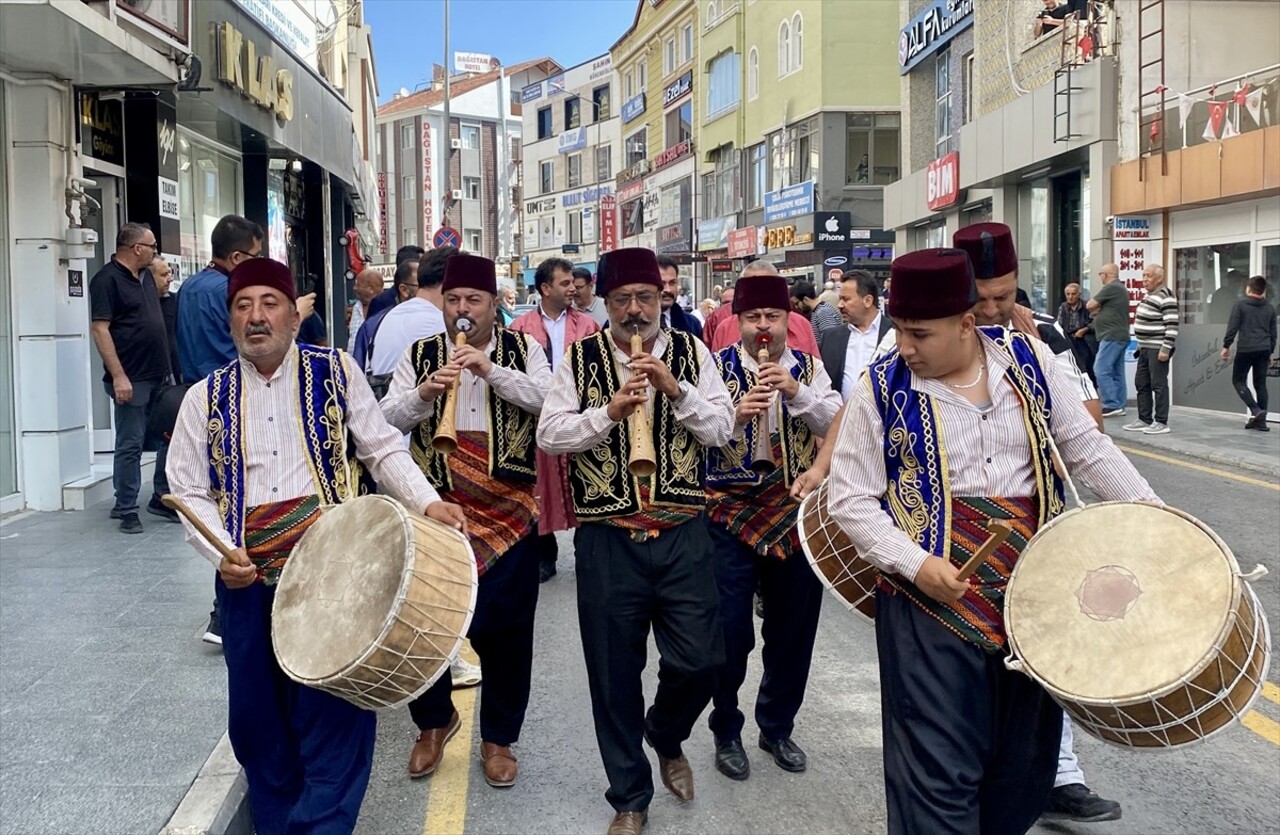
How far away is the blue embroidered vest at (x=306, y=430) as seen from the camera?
3.63 metres

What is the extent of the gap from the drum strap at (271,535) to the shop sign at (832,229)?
30.8 m

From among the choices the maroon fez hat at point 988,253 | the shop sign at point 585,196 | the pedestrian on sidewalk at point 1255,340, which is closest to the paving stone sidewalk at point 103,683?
the maroon fez hat at point 988,253

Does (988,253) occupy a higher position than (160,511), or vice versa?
(988,253)

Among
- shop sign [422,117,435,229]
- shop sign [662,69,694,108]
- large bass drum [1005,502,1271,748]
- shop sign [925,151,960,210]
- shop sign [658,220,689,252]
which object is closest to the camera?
large bass drum [1005,502,1271,748]

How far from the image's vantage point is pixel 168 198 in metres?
11.2

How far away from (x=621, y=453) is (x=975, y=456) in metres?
1.40

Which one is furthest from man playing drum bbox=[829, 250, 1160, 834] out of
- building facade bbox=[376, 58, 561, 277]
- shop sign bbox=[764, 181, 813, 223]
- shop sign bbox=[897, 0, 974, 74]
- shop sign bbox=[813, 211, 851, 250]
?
building facade bbox=[376, 58, 561, 277]

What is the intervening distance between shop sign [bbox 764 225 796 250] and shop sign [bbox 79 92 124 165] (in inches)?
1020

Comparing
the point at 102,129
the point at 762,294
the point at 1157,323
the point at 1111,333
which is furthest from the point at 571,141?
the point at 762,294

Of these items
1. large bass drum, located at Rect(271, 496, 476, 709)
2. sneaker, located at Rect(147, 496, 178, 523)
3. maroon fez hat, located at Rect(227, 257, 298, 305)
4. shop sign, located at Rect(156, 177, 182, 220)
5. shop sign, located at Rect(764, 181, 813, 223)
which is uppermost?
shop sign, located at Rect(764, 181, 813, 223)

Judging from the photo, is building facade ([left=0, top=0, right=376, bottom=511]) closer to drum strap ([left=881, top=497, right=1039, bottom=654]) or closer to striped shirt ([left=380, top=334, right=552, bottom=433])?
striped shirt ([left=380, top=334, right=552, bottom=433])

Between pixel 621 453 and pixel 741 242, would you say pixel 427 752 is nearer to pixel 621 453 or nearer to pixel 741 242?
pixel 621 453

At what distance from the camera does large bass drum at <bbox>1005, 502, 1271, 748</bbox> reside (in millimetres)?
2701

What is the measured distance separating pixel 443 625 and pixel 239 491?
0.81 meters
